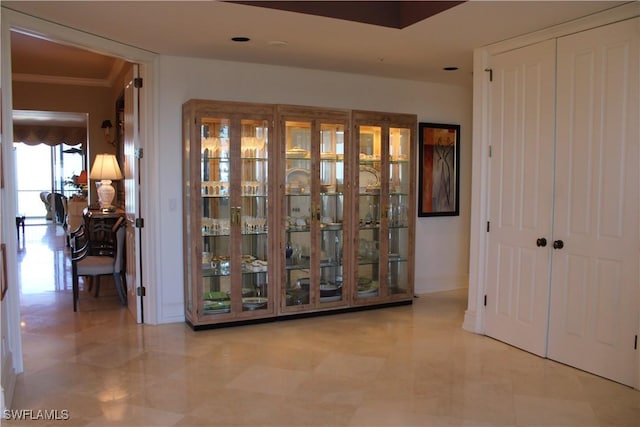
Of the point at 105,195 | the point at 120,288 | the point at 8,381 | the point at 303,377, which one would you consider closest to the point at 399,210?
the point at 303,377

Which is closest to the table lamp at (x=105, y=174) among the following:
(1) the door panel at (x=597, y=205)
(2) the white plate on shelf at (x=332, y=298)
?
(2) the white plate on shelf at (x=332, y=298)

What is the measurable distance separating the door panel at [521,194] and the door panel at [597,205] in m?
0.10

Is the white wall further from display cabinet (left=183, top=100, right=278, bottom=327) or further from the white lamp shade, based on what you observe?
the white lamp shade

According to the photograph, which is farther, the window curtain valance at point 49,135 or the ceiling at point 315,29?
the window curtain valance at point 49,135

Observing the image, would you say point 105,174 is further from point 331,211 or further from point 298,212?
point 331,211

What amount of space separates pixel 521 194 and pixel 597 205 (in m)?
0.67

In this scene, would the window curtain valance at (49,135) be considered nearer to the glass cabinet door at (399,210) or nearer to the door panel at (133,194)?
the door panel at (133,194)

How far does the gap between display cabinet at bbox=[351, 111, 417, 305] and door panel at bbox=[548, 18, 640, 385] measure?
188cm

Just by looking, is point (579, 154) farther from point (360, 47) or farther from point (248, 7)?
point (248, 7)

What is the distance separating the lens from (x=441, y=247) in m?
6.54

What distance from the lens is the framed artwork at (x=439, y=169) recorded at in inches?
248

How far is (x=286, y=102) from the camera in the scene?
217 inches

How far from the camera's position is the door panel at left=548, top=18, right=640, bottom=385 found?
3617 millimetres

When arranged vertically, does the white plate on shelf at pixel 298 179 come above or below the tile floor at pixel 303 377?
above
